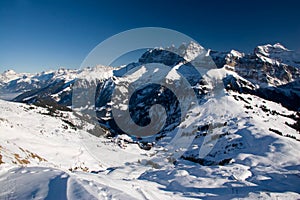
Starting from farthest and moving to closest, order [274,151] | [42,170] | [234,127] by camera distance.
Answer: [234,127], [274,151], [42,170]

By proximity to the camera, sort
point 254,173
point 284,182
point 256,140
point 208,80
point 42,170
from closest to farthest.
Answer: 1. point 42,170
2. point 284,182
3. point 254,173
4. point 256,140
5. point 208,80

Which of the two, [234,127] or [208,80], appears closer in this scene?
[234,127]

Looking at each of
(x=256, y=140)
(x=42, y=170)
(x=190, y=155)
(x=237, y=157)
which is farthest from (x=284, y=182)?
(x=190, y=155)

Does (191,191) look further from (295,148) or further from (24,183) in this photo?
(295,148)

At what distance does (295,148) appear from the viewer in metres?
42.8

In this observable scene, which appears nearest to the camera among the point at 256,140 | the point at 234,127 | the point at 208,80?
the point at 256,140

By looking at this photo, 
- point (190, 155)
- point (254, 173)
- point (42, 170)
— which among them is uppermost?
point (42, 170)

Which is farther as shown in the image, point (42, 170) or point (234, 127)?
point (234, 127)

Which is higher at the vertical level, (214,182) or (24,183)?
(24,183)

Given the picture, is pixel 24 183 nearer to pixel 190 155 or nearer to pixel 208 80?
pixel 190 155

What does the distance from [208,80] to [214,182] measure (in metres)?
177

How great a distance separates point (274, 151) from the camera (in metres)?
41.7

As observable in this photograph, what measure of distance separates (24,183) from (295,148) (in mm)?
45074

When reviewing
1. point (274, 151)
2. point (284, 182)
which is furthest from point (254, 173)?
point (274, 151)
